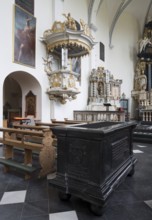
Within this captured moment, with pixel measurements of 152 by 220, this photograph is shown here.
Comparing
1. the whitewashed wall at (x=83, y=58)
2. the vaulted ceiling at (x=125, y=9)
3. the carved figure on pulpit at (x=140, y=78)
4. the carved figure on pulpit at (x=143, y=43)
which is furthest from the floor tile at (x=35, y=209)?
the carved figure on pulpit at (x=143, y=43)

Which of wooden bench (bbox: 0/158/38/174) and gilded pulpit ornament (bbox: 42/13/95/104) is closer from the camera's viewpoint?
wooden bench (bbox: 0/158/38/174)

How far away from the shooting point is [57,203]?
1.80m

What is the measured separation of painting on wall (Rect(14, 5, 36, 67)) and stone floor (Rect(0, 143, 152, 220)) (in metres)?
4.40

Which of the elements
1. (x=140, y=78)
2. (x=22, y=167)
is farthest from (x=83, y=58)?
(x=22, y=167)

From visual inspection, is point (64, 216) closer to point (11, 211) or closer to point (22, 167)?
point (11, 211)

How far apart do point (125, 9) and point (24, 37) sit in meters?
10.3

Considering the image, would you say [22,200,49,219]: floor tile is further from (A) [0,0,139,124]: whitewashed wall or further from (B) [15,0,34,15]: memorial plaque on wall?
(B) [15,0,34,15]: memorial plaque on wall

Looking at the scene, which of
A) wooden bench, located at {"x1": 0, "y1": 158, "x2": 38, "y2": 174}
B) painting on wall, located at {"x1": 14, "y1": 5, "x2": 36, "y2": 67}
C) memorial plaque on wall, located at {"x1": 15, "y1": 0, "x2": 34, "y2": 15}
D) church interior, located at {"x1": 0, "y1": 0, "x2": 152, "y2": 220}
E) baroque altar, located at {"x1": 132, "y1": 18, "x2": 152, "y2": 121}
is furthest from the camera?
baroque altar, located at {"x1": 132, "y1": 18, "x2": 152, "y2": 121}

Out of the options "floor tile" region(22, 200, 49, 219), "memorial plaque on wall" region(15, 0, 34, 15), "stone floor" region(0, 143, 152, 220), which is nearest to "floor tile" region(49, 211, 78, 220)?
"stone floor" region(0, 143, 152, 220)

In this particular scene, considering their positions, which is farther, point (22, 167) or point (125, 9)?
point (125, 9)

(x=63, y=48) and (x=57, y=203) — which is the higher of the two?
(x=63, y=48)

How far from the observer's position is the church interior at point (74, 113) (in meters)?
1.71

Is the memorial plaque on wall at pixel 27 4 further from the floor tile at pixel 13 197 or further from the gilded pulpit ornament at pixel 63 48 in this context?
the floor tile at pixel 13 197

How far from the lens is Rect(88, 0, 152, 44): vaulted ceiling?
950 cm
